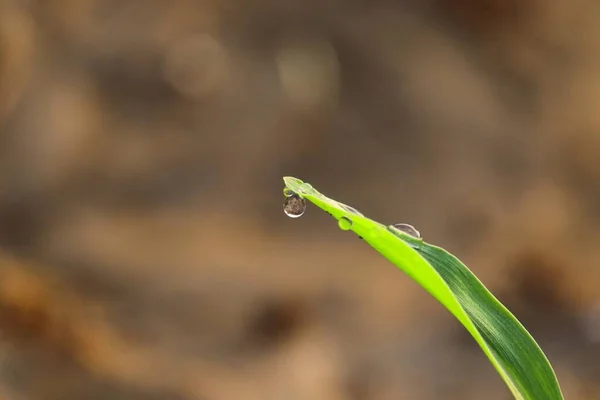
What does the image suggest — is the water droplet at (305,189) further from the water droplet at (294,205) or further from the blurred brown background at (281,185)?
the blurred brown background at (281,185)

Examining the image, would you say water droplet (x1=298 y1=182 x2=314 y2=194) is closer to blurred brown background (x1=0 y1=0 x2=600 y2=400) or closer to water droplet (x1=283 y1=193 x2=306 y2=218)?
water droplet (x1=283 y1=193 x2=306 y2=218)

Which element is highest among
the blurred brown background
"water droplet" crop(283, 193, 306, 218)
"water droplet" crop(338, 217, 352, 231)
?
the blurred brown background

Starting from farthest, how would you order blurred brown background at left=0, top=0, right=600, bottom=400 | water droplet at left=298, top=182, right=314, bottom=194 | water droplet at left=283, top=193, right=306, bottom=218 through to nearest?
1. blurred brown background at left=0, top=0, right=600, bottom=400
2. water droplet at left=283, top=193, right=306, bottom=218
3. water droplet at left=298, top=182, right=314, bottom=194

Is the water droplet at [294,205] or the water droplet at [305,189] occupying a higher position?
the water droplet at [294,205]

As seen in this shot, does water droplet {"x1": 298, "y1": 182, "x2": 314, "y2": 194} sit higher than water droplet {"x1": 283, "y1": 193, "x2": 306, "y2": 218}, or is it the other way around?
water droplet {"x1": 283, "y1": 193, "x2": 306, "y2": 218}

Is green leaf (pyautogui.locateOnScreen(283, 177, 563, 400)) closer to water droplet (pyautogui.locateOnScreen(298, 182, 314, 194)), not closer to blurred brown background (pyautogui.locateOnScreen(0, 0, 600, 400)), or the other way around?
water droplet (pyautogui.locateOnScreen(298, 182, 314, 194))

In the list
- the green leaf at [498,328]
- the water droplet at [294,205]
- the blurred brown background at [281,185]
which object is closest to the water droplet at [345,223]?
the green leaf at [498,328]

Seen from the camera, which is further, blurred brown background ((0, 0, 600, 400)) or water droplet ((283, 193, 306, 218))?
blurred brown background ((0, 0, 600, 400))

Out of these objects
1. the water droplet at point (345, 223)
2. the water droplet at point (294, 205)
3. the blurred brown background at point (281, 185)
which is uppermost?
the blurred brown background at point (281, 185)

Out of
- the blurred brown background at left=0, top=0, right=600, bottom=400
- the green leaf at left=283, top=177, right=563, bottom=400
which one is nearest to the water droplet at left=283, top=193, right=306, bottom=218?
the green leaf at left=283, top=177, right=563, bottom=400

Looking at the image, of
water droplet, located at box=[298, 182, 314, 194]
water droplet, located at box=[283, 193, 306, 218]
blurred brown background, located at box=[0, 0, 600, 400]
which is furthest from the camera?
blurred brown background, located at box=[0, 0, 600, 400]
